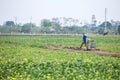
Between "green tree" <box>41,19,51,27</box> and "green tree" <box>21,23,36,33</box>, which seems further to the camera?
"green tree" <box>41,19,51,27</box>

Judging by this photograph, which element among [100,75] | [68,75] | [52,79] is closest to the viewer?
[52,79]

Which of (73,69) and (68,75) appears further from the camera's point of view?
(73,69)

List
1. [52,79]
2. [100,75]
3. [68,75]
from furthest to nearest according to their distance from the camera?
[100,75], [68,75], [52,79]

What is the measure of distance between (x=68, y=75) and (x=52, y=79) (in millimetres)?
960

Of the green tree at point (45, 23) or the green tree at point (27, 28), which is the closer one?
the green tree at point (27, 28)

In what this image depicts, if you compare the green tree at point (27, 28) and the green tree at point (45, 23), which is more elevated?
the green tree at point (45, 23)

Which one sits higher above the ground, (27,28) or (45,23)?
(45,23)

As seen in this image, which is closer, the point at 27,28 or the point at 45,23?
the point at 27,28

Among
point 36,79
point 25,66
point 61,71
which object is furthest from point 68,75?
point 25,66

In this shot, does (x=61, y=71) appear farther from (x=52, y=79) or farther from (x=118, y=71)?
(x=118, y=71)

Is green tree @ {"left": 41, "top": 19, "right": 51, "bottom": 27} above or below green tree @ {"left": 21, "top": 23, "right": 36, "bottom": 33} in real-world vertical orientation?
above

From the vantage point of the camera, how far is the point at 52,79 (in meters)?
10.2

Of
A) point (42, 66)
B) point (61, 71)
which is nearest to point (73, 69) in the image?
point (61, 71)

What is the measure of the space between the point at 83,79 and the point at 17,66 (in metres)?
3.28
